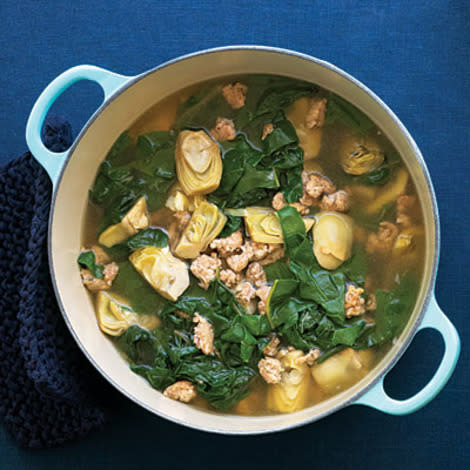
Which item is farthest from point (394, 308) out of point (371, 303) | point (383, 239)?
point (383, 239)

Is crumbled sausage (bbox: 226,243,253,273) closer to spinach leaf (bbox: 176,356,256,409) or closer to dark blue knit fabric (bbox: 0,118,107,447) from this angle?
spinach leaf (bbox: 176,356,256,409)

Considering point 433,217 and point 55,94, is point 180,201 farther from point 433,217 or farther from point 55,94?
point 433,217

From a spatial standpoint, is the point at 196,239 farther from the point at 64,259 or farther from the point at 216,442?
the point at 216,442

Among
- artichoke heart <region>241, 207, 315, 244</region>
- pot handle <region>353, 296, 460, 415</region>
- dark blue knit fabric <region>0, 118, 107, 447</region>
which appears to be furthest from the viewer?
artichoke heart <region>241, 207, 315, 244</region>

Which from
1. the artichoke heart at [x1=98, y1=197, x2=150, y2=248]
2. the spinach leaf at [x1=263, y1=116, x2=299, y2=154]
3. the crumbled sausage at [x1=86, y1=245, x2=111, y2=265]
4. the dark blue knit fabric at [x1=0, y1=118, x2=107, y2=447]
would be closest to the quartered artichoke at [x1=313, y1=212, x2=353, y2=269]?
the spinach leaf at [x1=263, y1=116, x2=299, y2=154]

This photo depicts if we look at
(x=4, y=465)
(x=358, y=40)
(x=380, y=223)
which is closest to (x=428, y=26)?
(x=358, y=40)

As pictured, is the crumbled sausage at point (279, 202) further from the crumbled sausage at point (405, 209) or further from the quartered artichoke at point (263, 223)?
the crumbled sausage at point (405, 209)
